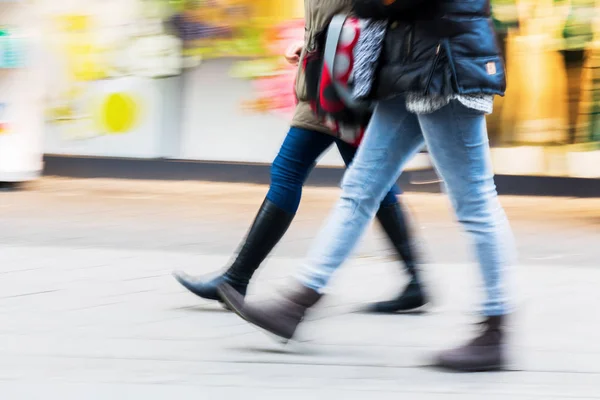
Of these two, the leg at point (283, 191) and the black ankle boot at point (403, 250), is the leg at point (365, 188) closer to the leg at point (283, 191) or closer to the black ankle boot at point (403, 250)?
the leg at point (283, 191)

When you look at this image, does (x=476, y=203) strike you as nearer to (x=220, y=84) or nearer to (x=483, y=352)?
(x=483, y=352)

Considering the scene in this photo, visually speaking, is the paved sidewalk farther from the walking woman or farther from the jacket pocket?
the jacket pocket

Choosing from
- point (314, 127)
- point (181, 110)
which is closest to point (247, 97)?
point (181, 110)

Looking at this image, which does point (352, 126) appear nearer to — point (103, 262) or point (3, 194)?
point (103, 262)

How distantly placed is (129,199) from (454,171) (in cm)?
415

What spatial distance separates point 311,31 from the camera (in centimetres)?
384

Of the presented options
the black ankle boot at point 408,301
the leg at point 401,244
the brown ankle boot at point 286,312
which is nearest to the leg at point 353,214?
the brown ankle boot at point 286,312

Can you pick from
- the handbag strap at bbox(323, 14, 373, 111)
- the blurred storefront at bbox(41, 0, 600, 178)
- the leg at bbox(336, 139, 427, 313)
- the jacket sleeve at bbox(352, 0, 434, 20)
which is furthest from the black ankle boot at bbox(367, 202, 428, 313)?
the blurred storefront at bbox(41, 0, 600, 178)

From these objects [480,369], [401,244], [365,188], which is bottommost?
[480,369]

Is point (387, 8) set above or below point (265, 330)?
above

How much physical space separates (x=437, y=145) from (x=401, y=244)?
2.79 feet

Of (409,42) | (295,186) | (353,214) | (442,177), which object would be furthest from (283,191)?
(409,42)

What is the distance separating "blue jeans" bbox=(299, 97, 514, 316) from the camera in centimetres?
331

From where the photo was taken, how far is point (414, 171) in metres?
7.73
